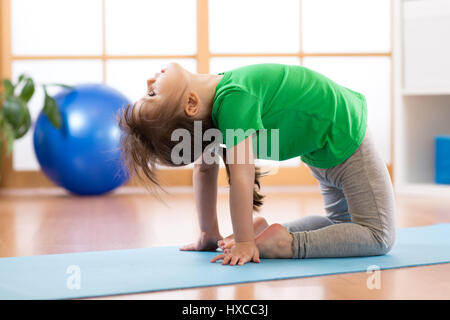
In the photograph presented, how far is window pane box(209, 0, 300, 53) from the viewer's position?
3.06 m

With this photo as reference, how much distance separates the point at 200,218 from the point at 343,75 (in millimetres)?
1896

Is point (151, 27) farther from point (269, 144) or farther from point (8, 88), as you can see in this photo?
point (269, 144)

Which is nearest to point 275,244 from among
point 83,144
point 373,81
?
point 83,144

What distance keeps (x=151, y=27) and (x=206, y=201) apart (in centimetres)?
186

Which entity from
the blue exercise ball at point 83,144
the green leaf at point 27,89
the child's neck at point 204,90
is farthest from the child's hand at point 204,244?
the green leaf at point 27,89

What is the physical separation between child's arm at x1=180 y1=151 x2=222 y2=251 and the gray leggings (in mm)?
200

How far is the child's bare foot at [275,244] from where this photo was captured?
4.19 feet

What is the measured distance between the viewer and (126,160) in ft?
4.31

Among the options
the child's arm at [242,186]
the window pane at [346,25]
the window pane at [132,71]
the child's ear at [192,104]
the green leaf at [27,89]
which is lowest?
the child's arm at [242,186]

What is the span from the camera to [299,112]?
1298 millimetres

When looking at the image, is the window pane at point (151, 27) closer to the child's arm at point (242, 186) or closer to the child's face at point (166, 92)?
the child's face at point (166, 92)

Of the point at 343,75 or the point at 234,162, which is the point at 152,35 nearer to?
the point at 343,75

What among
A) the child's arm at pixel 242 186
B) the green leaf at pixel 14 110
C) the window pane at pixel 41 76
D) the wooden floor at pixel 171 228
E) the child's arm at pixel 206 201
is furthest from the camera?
the window pane at pixel 41 76

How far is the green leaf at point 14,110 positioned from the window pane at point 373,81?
55.7 inches
